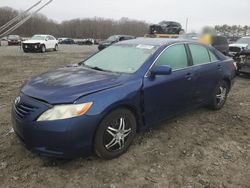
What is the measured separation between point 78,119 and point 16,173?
1.02m

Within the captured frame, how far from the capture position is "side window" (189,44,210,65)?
5.11 meters

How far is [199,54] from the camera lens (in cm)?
529

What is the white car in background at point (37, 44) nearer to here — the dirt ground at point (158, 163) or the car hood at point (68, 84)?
the dirt ground at point (158, 163)

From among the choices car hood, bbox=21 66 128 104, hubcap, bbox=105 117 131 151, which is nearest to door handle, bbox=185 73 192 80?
car hood, bbox=21 66 128 104

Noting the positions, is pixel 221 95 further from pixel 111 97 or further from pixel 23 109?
pixel 23 109

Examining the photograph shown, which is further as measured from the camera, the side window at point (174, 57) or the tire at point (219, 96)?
the tire at point (219, 96)

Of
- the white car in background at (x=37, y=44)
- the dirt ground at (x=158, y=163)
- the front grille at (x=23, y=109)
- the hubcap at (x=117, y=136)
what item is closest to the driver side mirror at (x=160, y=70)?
the hubcap at (x=117, y=136)

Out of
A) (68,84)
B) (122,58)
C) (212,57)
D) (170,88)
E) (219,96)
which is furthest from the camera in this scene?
(219,96)

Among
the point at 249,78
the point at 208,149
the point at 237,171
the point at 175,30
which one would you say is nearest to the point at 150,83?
the point at 208,149

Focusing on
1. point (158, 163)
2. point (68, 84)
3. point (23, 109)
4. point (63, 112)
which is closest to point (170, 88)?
point (158, 163)

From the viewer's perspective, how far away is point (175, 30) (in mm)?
26438

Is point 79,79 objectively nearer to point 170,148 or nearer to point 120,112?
point 120,112

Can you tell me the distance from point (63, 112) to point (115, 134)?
777mm

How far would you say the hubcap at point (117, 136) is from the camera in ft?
12.0
